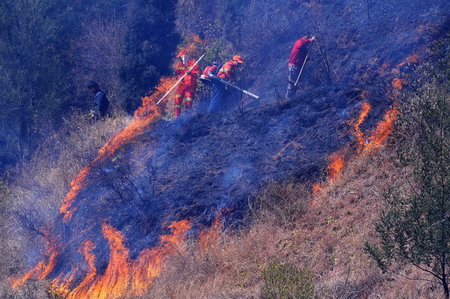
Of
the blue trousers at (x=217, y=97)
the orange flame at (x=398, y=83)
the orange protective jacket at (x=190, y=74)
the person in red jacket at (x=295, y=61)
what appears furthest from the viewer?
the orange protective jacket at (x=190, y=74)

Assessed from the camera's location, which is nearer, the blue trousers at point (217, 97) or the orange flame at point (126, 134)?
the orange flame at point (126, 134)

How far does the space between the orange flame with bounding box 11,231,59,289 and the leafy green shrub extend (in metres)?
5.68

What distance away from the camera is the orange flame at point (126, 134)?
37.7 ft

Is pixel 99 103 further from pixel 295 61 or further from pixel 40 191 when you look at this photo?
pixel 295 61

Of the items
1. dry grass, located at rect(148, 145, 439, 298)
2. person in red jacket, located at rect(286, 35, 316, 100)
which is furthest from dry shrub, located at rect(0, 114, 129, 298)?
person in red jacket, located at rect(286, 35, 316, 100)

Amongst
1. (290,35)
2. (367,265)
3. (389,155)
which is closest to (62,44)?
(290,35)

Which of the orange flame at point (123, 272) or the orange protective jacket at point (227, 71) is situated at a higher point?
the orange protective jacket at point (227, 71)

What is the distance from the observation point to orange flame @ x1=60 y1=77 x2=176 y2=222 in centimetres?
1149

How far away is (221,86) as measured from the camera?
13672mm

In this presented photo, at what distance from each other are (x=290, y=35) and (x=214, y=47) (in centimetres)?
264

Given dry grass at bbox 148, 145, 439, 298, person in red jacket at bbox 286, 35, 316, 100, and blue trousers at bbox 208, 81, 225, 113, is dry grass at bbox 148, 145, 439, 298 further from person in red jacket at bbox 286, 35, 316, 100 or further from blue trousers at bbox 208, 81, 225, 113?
blue trousers at bbox 208, 81, 225, 113

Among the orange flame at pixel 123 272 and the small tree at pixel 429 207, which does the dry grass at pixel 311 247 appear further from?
the small tree at pixel 429 207

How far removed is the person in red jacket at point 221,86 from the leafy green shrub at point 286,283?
8.16 metres

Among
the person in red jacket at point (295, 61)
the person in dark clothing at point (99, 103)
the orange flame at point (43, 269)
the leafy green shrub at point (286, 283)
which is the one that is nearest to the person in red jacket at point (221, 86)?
the person in red jacket at point (295, 61)
